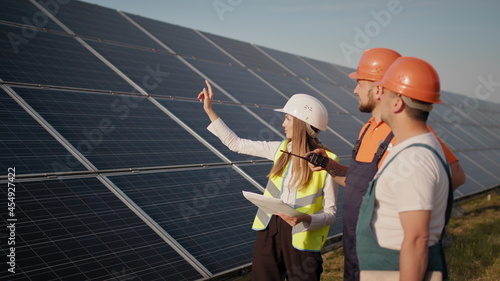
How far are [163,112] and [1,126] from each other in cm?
254

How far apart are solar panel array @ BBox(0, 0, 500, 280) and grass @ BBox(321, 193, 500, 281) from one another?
1.06 meters

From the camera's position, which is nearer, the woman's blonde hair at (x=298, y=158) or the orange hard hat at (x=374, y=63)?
the orange hard hat at (x=374, y=63)

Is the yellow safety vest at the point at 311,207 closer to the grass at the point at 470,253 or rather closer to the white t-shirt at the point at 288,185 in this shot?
the white t-shirt at the point at 288,185

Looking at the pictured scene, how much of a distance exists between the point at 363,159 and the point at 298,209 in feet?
2.45

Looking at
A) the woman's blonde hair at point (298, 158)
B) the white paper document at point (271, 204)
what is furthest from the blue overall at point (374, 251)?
the woman's blonde hair at point (298, 158)

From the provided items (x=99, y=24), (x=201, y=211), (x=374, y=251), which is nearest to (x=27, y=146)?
(x=201, y=211)

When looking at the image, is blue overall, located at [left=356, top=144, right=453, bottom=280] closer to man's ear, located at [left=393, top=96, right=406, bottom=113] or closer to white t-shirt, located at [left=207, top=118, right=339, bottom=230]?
man's ear, located at [left=393, top=96, right=406, bottom=113]

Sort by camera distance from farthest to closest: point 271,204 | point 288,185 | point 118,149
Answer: point 118,149 < point 288,185 < point 271,204

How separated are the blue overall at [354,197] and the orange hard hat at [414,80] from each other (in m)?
1.22

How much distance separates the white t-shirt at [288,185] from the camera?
175 inches

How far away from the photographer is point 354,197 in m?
4.19

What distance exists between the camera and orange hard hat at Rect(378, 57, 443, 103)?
2943 millimetres

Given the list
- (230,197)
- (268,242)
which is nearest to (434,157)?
(268,242)

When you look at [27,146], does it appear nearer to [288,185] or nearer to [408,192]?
[288,185]
